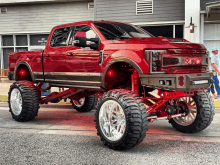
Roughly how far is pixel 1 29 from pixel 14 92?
13094 mm

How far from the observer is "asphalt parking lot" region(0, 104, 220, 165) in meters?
4.84

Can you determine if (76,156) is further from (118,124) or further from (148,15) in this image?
(148,15)

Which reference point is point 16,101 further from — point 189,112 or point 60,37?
point 189,112

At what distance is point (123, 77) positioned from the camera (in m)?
6.23

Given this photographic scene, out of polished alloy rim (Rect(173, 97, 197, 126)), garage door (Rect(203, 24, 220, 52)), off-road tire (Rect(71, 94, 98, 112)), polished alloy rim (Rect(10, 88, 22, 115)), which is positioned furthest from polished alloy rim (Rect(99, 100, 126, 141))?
garage door (Rect(203, 24, 220, 52))

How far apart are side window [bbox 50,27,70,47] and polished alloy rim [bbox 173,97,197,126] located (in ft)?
9.33

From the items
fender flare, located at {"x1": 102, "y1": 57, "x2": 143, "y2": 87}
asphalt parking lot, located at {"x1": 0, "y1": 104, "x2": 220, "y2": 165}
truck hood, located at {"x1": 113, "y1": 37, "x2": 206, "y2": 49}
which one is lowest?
asphalt parking lot, located at {"x1": 0, "y1": 104, "x2": 220, "y2": 165}

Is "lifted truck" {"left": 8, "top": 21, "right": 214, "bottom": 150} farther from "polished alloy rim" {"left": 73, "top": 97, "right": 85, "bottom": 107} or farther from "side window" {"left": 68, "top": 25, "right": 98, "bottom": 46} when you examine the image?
"polished alloy rim" {"left": 73, "top": 97, "right": 85, "bottom": 107}

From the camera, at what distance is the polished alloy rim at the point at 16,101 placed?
25.7ft

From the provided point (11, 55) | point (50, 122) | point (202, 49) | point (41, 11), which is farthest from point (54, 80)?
point (41, 11)

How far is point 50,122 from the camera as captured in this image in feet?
25.7

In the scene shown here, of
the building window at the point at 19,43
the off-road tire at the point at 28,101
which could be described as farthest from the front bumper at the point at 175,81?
the building window at the point at 19,43

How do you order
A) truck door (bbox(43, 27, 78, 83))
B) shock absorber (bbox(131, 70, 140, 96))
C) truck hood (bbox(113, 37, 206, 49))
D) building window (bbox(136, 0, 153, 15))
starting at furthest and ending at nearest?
building window (bbox(136, 0, 153, 15)) < truck door (bbox(43, 27, 78, 83)) < shock absorber (bbox(131, 70, 140, 96)) < truck hood (bbox(113, 37, 206, 49))

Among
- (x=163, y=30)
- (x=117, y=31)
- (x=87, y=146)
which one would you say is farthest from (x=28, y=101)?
(x=163, y=30)
